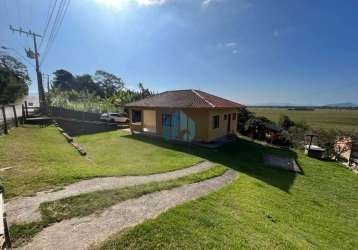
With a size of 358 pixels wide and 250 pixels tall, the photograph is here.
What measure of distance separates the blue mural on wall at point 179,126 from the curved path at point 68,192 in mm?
6378

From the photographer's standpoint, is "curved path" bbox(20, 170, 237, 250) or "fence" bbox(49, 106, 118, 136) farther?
"fence" bbox(49, 106, 118, 136)

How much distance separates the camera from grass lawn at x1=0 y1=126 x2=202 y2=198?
5.37m

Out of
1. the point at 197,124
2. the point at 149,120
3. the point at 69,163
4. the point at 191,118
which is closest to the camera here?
the point at 69,163

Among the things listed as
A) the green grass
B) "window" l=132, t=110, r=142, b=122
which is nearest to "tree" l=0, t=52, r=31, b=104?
"window" l=132, t=110, r=142, b=122

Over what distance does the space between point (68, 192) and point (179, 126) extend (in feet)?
33.6

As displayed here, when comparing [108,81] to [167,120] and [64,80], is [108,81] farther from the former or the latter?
[167,120]

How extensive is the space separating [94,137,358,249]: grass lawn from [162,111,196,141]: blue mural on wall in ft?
15.6

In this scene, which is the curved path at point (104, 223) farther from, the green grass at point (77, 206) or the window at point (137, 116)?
the window at point (137, 116)

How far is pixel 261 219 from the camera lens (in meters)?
4.96

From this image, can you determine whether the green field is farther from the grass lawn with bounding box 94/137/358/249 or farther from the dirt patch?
the grass lawn with bounding box 94/137/358/249

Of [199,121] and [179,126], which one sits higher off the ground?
[199,121]

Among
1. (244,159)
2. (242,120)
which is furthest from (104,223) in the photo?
(242,120)

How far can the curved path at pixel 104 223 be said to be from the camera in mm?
3182

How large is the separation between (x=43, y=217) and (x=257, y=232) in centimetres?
452
